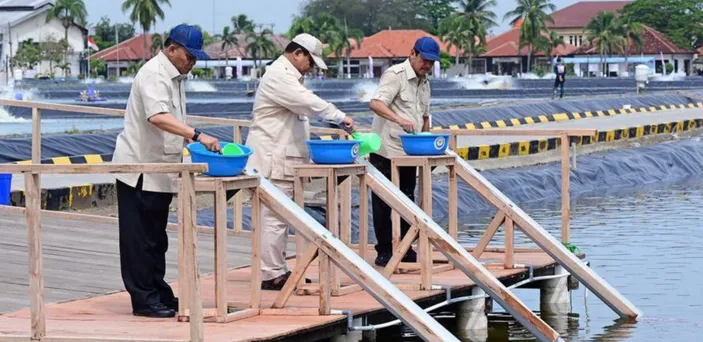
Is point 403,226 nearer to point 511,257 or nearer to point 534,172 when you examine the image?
point 511,257

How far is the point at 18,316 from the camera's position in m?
8.27

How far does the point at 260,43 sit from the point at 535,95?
181ft

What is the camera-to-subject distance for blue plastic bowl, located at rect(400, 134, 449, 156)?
33.8 feet

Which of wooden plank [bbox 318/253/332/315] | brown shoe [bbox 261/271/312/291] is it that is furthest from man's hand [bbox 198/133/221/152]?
brown shoe [bbox 261/271/312/291]

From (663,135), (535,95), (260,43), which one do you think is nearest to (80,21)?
(260,43)

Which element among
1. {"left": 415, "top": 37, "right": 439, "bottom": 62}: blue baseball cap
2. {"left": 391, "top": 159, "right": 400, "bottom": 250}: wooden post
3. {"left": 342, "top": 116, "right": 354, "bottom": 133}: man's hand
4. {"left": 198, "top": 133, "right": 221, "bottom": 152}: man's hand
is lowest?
{"left": 391, "top": 159, "right": 400, "bottom": 250}: wooden post

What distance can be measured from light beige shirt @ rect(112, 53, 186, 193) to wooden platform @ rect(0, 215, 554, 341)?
74 centimetres

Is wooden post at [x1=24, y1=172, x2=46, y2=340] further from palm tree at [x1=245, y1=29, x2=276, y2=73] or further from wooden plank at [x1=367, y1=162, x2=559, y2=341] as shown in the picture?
palm tree at [x1=245, y1=29, x2=276, y2=73]

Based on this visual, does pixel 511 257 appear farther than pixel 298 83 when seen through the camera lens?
Yes

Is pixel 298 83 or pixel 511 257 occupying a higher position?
pixel 298 83

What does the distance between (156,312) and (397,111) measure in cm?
293

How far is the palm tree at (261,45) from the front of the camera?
109312mm

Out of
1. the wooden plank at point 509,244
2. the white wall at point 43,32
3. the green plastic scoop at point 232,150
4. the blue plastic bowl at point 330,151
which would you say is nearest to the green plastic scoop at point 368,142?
the blue plastic bowl at point 330,151

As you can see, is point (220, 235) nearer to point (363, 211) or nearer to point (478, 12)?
point (363, 211)
